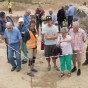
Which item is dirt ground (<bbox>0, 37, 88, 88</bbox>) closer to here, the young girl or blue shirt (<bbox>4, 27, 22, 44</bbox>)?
the young girl

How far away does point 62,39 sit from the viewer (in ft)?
28.3

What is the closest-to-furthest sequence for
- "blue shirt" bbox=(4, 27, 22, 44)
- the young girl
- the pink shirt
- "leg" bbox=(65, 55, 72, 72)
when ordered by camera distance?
the young girl < the pink shirt < "leg" bbox=(65, 55, 72, 72) < "blue shirt" bbox=(4, 27, 22, 44)

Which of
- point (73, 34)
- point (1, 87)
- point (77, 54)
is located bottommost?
point (1, 87)

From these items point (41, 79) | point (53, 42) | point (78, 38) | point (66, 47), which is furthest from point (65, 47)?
point (41, 79)

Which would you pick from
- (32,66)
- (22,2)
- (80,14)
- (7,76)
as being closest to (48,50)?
(32,66)

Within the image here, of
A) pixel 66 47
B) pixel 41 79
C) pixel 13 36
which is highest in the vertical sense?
pixel 13 36

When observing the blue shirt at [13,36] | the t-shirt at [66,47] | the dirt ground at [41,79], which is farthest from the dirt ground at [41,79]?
the blue shirt at [13,36]

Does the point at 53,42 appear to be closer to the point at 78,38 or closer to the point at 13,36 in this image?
the point at 78,38

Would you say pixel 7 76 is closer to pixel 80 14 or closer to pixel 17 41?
pixel 17 41

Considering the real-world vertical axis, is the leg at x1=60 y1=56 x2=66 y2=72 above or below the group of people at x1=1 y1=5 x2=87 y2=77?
below

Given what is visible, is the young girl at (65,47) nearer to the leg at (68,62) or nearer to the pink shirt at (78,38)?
the leg at (68,62)

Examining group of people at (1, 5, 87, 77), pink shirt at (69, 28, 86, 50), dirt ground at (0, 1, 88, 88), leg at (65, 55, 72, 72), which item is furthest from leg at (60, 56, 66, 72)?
pink shirt at (69, 28, 86, 50)

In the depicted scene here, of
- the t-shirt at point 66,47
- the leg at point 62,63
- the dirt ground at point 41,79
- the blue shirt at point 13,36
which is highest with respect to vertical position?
the blue shirt at point 13,36

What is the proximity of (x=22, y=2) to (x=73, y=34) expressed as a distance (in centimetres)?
2395
